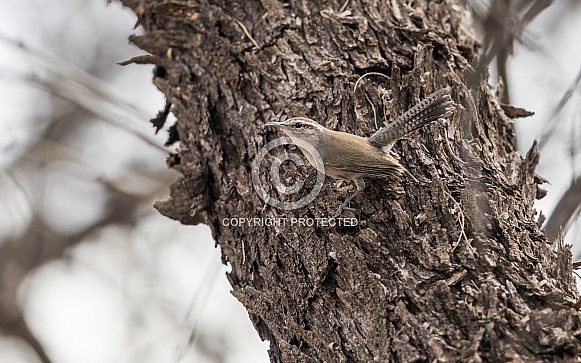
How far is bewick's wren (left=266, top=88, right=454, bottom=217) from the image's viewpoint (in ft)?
9.76

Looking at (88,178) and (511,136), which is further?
(88,178)

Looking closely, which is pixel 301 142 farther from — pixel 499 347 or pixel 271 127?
pixel 499 347

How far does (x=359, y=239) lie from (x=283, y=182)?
694 millimetres

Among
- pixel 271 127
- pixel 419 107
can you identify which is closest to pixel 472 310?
pixel 419 107

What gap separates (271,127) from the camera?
10.9ft

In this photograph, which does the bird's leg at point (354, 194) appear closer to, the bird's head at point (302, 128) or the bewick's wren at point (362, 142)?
the bewick's wren at point (362, 142)

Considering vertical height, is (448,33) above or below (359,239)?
above

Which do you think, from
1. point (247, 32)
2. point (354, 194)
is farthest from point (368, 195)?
point (247, 32)

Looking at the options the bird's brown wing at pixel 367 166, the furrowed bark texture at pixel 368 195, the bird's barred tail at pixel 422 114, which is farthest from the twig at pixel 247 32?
the bird's barred tail at pixel 422 114

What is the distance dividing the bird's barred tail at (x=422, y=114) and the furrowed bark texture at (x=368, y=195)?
13cm

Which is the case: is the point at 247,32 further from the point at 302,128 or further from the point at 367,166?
the point at 367,166

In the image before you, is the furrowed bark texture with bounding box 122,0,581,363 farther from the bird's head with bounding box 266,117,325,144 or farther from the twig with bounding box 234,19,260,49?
the bird's head with bounding box 266,117,325,144

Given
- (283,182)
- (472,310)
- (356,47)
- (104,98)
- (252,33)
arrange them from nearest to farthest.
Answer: (472,310), (283,182), (356,47), (252,33), (104,98)

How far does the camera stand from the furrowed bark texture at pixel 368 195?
230cm
